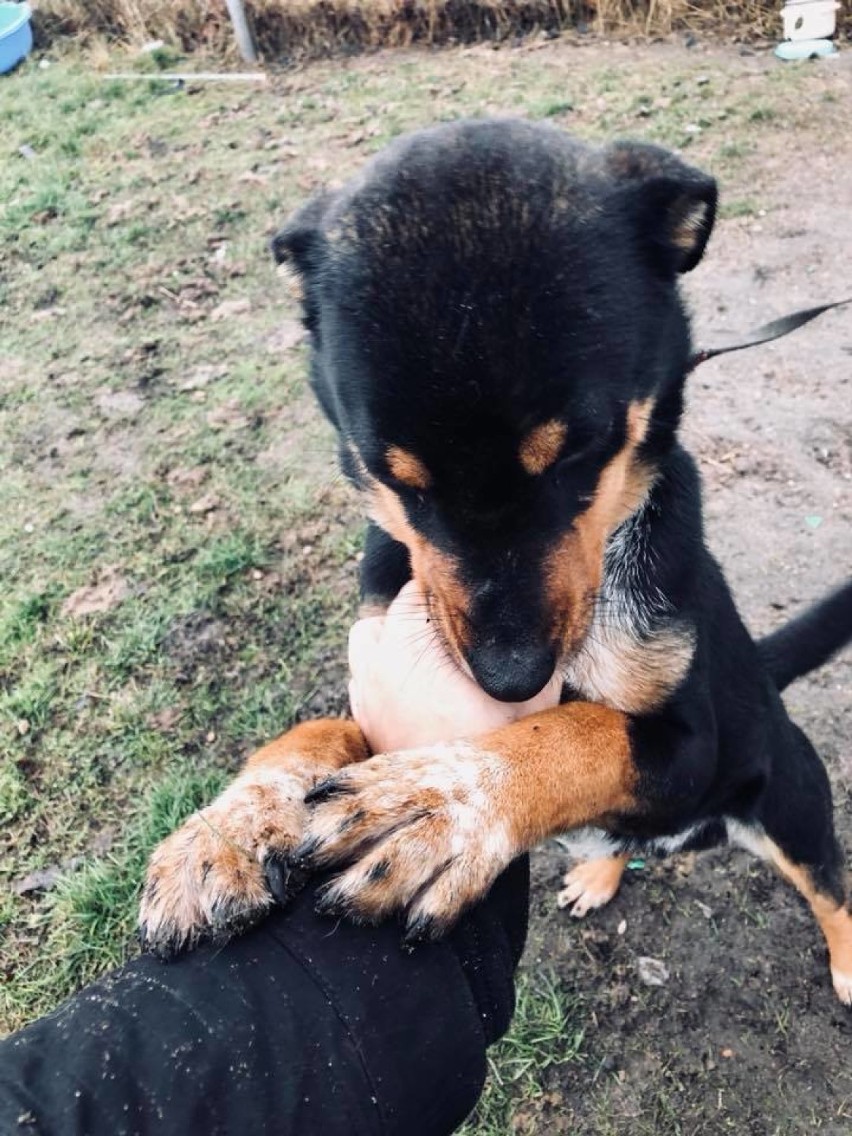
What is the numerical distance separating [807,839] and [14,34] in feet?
43.9

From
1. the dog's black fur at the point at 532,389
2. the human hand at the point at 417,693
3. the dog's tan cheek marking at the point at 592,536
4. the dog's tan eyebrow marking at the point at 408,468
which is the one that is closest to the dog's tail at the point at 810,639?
the dog's black fur at the point at 532,389

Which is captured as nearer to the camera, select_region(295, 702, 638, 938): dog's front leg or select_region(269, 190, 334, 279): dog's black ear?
select_region(295, 702, 638, 938): dog's front leg

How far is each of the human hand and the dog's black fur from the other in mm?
157

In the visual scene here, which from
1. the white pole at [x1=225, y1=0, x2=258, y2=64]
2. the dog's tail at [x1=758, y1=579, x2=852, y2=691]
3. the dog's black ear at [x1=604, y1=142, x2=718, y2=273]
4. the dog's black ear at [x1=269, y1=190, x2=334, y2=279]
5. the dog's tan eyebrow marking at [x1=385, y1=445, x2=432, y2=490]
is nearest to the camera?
the dog's tan eyebrow marking at [x1=385, y1=445, x2=432, y2=490]

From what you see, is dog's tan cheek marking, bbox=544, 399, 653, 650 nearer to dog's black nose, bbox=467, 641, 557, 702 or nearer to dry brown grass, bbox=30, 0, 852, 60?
dog's black nose, bbox=467, 641, 557, 702

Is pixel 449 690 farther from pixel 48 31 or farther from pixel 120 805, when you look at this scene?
pixel 48 31

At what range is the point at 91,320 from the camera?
7.46 m

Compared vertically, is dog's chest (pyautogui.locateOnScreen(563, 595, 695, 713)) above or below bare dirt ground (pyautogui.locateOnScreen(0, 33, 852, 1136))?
above

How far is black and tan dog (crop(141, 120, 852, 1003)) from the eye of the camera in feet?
7.11

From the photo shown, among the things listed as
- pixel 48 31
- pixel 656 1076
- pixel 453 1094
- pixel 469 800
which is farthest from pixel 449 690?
pixel 48 31

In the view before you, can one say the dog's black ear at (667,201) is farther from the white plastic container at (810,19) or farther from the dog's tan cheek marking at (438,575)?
the white plastic container at (810,19)

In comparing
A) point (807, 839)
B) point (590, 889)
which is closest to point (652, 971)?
point (590, 889)

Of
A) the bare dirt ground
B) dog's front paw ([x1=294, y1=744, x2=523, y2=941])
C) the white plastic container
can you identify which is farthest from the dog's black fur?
the white plastic container

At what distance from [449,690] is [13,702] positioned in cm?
312
